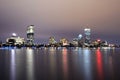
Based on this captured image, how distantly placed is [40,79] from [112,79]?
1035 centimetres

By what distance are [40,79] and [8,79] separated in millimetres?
4689

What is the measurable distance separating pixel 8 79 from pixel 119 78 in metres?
16.1

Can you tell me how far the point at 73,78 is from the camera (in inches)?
1419

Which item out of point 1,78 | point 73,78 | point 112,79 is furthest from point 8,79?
point 112,79

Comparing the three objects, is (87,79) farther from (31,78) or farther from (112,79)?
(31,78)

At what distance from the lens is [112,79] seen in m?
35.0

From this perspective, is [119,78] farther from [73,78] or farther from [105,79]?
[73,78]

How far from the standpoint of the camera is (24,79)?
3512 centimetres

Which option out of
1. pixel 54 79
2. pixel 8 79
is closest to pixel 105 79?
pixel 54 79

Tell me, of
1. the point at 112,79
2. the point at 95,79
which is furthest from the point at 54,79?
the point at 112,79

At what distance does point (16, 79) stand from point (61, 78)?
660cm

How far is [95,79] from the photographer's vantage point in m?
35.0

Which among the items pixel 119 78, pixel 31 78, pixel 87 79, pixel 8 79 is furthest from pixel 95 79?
pixel 8 79

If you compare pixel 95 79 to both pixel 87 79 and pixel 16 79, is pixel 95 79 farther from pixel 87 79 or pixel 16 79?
pixel 16 79
